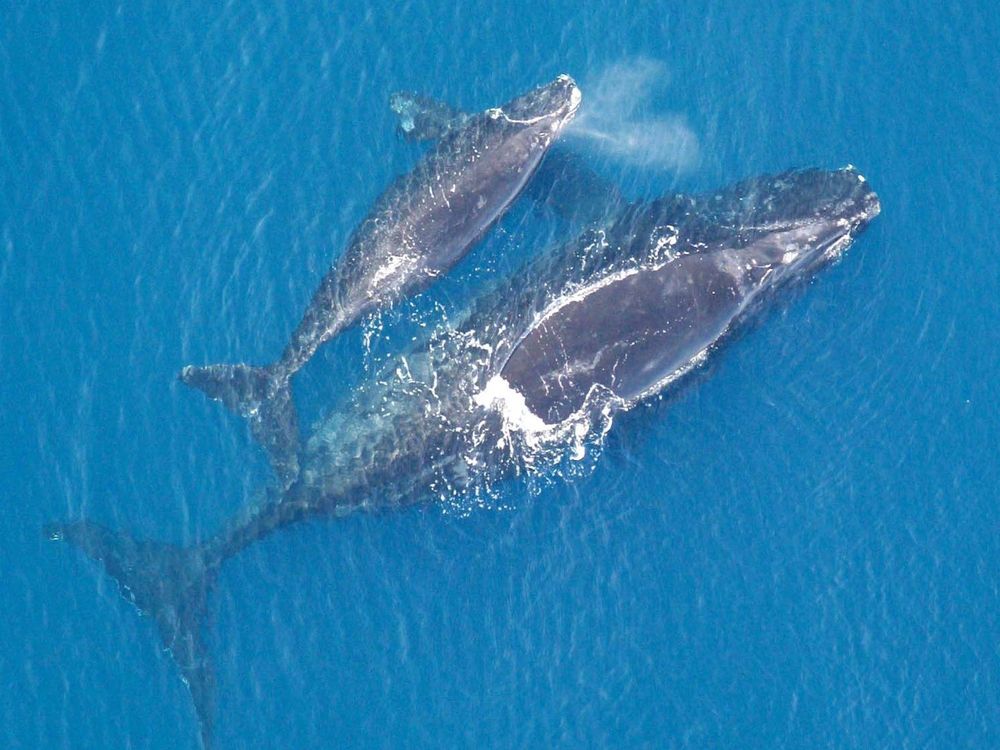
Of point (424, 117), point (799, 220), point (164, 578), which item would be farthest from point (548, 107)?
point (164, 578)

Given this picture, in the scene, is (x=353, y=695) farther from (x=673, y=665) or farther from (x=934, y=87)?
(x=934, y=87)

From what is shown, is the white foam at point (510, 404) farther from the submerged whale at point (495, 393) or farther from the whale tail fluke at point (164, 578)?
the whale tail fluke at point (164, 578)

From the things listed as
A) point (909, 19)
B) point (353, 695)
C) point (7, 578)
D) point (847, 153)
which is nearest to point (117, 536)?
point (7, 578)

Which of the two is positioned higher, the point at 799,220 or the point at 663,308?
the point at 799,220

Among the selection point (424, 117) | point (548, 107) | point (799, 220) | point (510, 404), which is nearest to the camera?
point (510, 404)

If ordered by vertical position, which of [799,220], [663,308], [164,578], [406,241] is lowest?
[164,578]

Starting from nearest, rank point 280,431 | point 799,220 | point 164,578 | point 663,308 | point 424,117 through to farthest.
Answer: point 663,308, point 164,578, point 280,431, point 799,220, point 424,117

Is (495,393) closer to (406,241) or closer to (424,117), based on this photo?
(406,241)

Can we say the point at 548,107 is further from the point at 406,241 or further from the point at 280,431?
the point at 280,431

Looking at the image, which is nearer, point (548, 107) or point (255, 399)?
point (255, 399)
